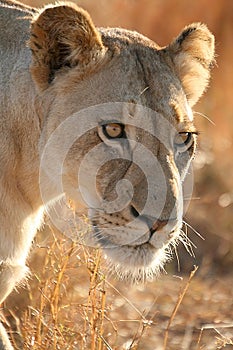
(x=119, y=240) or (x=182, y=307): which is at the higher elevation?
(x=119, y=240)

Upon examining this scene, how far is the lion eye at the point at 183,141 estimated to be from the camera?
312 centimetres

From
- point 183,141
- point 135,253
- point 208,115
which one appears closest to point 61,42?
point 183,141

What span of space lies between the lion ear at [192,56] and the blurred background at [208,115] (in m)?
2.26

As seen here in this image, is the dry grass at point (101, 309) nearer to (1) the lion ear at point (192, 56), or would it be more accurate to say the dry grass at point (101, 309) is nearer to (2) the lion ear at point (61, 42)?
(2) the lion ear at point (61, 42)

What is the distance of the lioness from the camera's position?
2957mm

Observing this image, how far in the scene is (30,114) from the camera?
3262mm

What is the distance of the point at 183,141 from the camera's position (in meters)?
3.16

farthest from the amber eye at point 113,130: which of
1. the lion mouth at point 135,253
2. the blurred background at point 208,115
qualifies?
the blurred background at point 208,115

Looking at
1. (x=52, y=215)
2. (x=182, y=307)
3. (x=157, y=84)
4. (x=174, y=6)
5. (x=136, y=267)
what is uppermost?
(x=174, y=6)

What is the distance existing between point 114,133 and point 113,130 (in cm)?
1

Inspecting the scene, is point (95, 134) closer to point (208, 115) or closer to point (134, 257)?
point (134, 257)

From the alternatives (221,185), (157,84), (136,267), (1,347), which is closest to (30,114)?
(157,84)

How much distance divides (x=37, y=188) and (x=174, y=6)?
5986 mm

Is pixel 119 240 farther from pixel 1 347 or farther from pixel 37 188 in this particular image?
pixel 1 347
